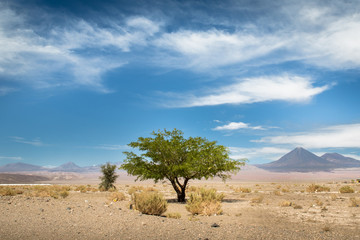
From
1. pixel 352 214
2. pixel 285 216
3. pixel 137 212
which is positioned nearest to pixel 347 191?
pixel 352 214

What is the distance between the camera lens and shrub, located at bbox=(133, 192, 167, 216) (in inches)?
669

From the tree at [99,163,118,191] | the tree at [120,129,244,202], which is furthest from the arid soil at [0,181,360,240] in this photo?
the tree at [99,163,118,191]

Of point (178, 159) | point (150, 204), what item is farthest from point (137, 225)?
point (178, 159)

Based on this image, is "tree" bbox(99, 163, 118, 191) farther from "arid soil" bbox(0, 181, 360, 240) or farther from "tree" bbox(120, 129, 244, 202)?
"arid soil" bbox(0, 181, 360, 240)

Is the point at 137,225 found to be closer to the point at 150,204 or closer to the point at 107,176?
the point at 150,204

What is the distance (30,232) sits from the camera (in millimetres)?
11805

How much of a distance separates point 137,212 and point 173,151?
12.3 meters

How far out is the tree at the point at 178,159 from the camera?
28359 millimetres

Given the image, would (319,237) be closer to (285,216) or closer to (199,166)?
(285,216)

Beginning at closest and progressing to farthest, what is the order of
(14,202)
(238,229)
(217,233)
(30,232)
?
(30,232)
(217,233)
(238,229)
(14,202)

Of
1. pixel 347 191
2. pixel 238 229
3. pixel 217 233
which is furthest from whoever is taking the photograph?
pixel 347 191

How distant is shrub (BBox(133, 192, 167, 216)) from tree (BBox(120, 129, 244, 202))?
33.2ft

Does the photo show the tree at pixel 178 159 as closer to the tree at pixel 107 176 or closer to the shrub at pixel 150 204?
the shrub at pixel 150 204

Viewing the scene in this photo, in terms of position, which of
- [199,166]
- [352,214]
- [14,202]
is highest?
[199,166]
